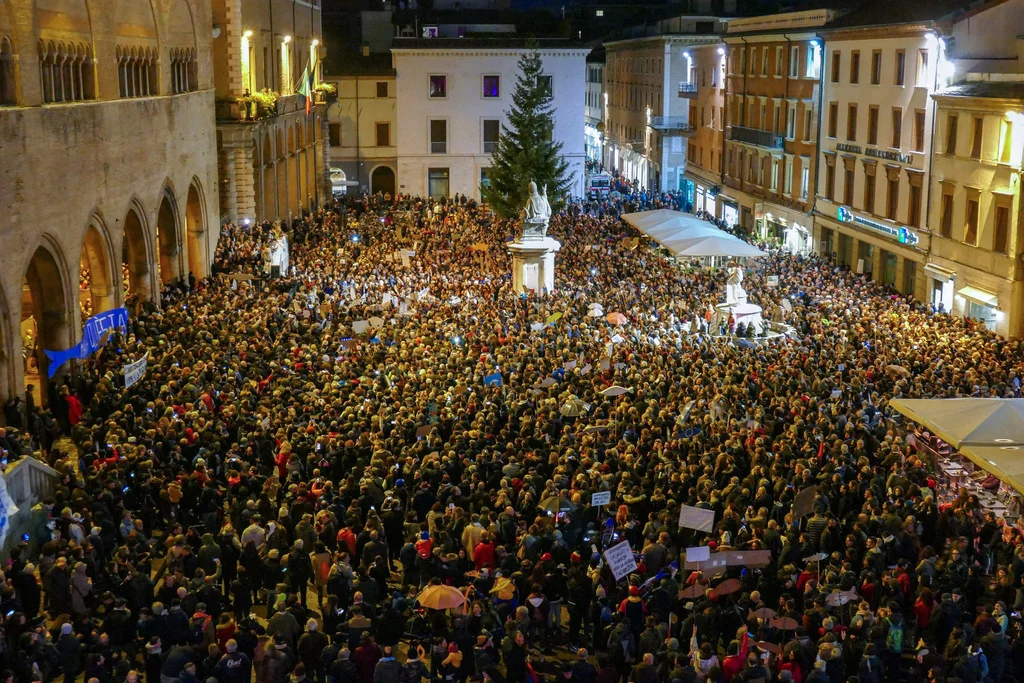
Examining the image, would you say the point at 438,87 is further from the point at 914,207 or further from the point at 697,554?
the point at 697,554

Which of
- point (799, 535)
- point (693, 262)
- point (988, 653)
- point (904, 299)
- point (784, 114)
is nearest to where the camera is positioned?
point (988, 653)

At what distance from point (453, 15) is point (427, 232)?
31.0 m

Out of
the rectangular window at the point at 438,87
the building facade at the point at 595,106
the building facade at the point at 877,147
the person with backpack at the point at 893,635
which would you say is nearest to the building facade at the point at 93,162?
the person with backpack at the point at 893,635

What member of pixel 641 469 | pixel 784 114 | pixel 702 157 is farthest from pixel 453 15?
pixel 641 469

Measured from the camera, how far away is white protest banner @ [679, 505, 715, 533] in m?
16.3

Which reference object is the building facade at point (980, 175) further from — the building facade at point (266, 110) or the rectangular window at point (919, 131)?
the building facade at point (266, 110)

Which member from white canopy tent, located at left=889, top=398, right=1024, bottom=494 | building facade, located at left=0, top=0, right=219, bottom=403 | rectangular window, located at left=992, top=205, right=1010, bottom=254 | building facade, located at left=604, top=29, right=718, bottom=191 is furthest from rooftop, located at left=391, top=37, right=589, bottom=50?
white canopy tent, located at left=889, top=398, right=1024, bottom=494

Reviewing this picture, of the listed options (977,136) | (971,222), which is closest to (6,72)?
(977,136)

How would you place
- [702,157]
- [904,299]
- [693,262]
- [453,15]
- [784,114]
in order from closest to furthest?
[904,299] → [693,262] → [784,114] → [702,157] → [453,15]

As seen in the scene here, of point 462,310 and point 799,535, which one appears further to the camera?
point 462,310

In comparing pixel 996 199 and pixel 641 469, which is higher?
pixel 996 199

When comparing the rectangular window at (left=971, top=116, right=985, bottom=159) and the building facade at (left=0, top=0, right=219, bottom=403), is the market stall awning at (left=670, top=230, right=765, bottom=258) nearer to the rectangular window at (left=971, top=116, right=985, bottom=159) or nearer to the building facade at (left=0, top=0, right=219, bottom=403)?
the rectangular window at (left=971, top=116, right=985, bottom=159)

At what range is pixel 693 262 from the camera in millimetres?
43031

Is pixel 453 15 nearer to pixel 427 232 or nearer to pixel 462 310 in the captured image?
pixel 427 232
